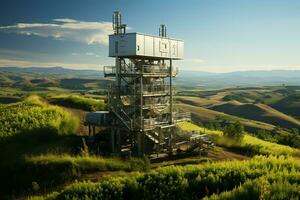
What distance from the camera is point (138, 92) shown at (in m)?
36.9

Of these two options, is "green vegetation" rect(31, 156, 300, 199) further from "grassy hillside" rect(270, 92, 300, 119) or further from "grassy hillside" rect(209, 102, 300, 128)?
"grassy hillside" rect(270, 92, 300, 119)

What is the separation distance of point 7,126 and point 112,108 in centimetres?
1049

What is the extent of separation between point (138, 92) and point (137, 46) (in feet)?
14.5

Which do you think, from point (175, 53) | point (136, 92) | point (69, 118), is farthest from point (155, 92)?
point (69, 118)

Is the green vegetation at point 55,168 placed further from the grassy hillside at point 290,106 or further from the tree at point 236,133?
the grassy hillside at point 290,106

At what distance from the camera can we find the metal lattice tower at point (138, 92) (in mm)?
36188

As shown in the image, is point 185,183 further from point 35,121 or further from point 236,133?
point 236,133

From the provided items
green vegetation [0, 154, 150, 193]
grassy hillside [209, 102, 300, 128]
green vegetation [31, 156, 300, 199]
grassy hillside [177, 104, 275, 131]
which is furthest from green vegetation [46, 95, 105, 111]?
grassy hillside [209, 102, 300, 128]

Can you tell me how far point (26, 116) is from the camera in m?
40.5

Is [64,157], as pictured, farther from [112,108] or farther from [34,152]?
[112,108]

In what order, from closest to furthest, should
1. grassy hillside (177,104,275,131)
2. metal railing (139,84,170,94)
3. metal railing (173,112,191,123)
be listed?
metal railing (139,84,170,94)
metal railing (173,112,191,123)
grassy hillside (177,104,275,131)

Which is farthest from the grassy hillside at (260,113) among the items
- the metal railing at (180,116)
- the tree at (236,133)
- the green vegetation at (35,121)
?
the green vegetation at (35,121)

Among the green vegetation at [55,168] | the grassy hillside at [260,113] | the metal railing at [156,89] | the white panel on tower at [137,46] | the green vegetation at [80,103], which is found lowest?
the grassy hillside at [260,113]

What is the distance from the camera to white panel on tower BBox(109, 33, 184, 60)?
118 ft
